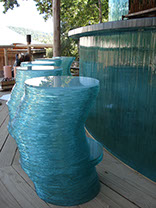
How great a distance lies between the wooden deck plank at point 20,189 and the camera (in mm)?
1604

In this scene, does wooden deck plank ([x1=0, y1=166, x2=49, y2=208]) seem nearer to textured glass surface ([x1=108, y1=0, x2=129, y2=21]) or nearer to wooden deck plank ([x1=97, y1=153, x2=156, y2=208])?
wooden deck plank ([x1=97, y1=153, x2=156, y2=208])

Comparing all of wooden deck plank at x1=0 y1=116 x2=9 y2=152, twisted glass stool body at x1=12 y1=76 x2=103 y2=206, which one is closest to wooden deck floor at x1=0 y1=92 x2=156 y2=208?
twisted glass stool body at x1=12 y1=76 x2=103 y2=206

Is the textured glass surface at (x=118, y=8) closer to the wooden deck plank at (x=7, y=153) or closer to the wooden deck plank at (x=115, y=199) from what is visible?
the wooden deck plank at (x=7, y=153)

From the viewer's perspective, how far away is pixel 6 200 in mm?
1641

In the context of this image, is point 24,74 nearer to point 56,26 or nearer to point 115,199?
point 115,199

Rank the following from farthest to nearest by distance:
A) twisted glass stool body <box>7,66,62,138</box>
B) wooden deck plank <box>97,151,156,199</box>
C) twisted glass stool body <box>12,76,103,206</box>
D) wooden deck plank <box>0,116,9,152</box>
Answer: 1. wooden deck plank <box>0,116,9,152</box>
2. twisted glass stool body <box>7,66,62,138</box>
3. wooden deck plank <box>97,151,156,199</box>
4. twisted glass stool body <box>12,76,103,206</box>

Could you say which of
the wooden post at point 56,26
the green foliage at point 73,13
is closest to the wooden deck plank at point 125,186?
the wooden post at point 56,26

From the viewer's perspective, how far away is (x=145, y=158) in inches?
79.7

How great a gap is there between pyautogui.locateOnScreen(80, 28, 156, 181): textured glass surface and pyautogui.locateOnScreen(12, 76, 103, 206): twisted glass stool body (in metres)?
0.63

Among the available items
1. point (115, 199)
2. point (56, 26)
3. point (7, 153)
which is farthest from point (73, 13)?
point (115, 199)

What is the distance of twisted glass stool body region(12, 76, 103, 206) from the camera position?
1.33 meters

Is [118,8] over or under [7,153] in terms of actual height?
over

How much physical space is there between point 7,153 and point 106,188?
1199 mm

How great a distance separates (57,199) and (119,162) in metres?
0.88
